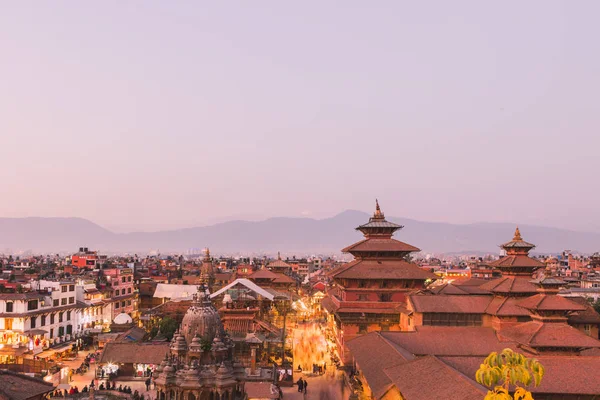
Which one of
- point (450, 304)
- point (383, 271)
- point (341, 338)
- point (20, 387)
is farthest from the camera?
point (341, 338)

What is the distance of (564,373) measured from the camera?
21812mm

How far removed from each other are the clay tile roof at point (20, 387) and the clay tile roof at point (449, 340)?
1854cm

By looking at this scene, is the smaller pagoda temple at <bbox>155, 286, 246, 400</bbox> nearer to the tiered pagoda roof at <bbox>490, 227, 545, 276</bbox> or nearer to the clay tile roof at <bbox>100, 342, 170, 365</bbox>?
the clay tile roof at <bbox>100, 342, 170, 365</bbox>

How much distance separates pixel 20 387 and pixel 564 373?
79.8ft

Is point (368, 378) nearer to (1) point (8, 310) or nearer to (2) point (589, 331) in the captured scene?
(2) point (589, 331)

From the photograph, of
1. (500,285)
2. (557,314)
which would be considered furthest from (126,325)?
(557,314)

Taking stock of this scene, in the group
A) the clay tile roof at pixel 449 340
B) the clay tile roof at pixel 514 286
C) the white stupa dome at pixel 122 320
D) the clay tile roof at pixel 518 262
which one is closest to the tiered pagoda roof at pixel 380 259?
the clay tile roof at pixel 518 262

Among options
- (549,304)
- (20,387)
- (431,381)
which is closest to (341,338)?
(549,304)

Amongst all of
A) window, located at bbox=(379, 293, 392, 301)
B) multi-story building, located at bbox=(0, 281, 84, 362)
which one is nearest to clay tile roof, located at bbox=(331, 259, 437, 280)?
window, located at bbox=(379, 293, 392, 301)

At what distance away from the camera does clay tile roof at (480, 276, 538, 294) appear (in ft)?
115

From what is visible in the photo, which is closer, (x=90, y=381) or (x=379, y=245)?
(x=90, y=381)

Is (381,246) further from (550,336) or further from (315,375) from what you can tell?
(550,336)

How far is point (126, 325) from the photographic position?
167ft

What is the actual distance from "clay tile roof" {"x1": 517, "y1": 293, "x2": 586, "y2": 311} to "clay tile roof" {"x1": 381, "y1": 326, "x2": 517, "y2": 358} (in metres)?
2.39
